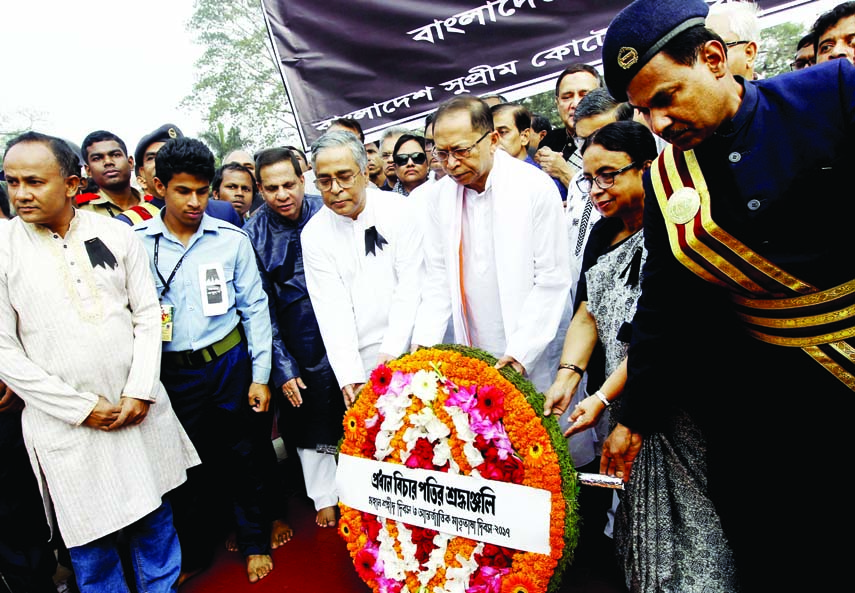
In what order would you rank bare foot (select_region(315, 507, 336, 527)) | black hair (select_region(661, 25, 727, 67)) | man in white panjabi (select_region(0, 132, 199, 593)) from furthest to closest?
bare foot (select_region(315, 507, 336, 527)) < man in white panjabi (select_region(0, 132, 199, 593)) < black hair (select_region(661, 25, 727, 67))

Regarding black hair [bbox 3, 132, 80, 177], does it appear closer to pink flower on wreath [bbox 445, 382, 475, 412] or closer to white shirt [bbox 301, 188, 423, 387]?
white shirt [bbox 301, 188, 423, 387]

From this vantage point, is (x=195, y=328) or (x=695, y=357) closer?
(x=695, y=357)

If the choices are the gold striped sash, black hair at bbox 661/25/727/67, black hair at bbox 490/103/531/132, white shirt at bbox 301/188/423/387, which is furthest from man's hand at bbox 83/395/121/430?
black hair at bbox 490/103/531/132

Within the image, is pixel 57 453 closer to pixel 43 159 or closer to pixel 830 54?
pixel 43 159

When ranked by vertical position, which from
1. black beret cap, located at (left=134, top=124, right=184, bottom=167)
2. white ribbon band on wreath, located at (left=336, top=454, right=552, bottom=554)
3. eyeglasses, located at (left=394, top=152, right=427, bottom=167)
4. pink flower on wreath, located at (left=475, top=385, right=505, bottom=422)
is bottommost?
white ribbon band on wreath, located at (left=336, top=454, right=552, bottom=554)

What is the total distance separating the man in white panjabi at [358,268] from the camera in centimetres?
294

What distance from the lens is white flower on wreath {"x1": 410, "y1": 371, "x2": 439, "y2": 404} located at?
225 centimetres

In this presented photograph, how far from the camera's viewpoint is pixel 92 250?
2639 millimetres

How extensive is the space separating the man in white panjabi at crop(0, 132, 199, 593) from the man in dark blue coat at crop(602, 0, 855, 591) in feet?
7.27

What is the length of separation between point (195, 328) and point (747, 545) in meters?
2.66

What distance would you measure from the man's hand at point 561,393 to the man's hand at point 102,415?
6.45 feet

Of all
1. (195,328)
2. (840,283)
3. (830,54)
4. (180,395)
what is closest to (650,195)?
(840,283)

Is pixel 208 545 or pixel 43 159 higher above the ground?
pixel 43 159

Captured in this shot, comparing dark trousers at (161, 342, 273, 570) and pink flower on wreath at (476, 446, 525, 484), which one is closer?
A: pink flower on wreath at (476, 446, 525, 484)
